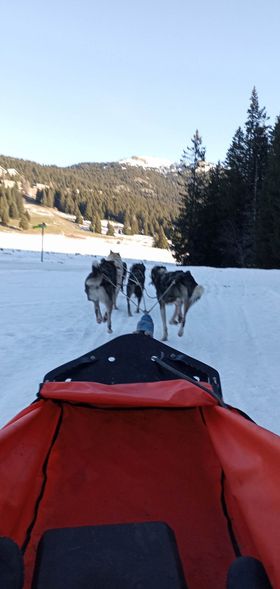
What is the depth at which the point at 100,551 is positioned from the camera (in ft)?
7.00

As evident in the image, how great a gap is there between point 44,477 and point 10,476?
47 centimetres

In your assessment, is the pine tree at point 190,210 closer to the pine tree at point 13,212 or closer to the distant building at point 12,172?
the pine tree at point 13,212

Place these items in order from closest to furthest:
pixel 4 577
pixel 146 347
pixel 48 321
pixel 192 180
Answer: pixel 4 577, pixel 146 347, pixel 48 321, pixel 192 180

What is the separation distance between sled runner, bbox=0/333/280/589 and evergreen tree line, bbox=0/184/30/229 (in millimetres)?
80622

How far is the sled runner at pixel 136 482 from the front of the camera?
196 centimetres

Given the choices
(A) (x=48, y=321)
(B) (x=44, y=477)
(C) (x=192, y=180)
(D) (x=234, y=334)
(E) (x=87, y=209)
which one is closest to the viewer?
(B) (x=44, y=477)

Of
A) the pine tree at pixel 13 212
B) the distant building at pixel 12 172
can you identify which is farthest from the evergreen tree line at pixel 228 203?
the distant building at pixel 12 172

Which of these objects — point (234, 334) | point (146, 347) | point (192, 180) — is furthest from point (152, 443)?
point (192, 180)

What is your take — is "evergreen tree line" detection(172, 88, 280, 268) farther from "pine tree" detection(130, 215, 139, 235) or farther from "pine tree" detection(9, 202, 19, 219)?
"pine tree" detection(130, 215, 139, 235)

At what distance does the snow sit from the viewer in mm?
4824

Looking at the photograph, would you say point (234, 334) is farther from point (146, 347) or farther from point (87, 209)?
point (87, 209)

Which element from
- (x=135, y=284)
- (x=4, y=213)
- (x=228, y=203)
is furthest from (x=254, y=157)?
(x=4, y=213)

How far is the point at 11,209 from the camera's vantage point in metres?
87.1

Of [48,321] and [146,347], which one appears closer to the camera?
[146,347]
